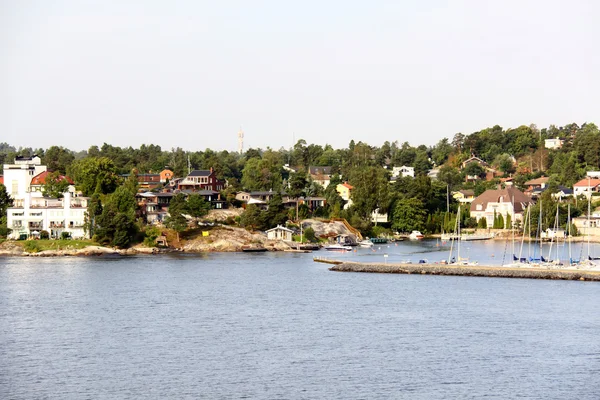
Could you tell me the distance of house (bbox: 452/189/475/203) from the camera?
348ft

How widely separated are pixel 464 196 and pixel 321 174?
22.8 meters

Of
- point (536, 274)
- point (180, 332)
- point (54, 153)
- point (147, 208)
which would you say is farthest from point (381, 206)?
point (180, 332)

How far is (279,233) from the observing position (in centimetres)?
7656

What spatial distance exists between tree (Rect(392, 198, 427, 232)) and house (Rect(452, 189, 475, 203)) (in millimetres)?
17079

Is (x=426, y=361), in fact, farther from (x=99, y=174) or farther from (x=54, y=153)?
(x=54, y=153)

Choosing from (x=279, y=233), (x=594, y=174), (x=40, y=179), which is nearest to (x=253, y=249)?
(x=279, y=233)

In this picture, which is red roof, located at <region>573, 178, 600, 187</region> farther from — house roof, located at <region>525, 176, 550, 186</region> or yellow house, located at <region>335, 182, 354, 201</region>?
yellow house, located at <region>335, 182, 354, 201</region>

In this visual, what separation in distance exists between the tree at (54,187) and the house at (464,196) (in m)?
47.4

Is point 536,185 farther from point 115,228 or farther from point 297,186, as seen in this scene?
point 115,228

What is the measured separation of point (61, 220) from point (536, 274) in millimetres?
38411

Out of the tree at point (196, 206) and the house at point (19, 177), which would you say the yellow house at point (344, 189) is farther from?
the house at point (19, 177)

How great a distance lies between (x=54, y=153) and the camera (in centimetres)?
11412

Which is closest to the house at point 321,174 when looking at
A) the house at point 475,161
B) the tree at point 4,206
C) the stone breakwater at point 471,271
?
the house at point 475,161

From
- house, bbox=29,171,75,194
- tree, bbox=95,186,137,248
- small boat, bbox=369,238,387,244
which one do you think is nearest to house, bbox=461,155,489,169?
small boat, bbox=369,238,387,244
